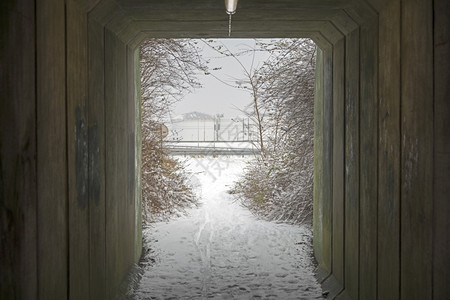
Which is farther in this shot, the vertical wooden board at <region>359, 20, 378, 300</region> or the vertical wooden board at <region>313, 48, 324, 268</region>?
the vertical wooden board at <region>313, 48, 324, 268</region>

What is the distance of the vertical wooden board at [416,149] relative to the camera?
294 cm

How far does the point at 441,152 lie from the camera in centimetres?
274

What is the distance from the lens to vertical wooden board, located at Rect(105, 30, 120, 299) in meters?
5.21

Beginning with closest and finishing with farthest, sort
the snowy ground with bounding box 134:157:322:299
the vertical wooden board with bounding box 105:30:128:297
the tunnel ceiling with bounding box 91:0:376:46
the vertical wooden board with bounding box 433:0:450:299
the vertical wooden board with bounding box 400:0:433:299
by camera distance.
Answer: the vertical wooden board with bounding box 433:0:450:299
the vertical wooden board with bounding box 400:0:433:299
the tunnel ceiling with bounding box 91:0:376:46
the vertical wooden board with bounding box 105:30:128:297
the snowy ground with bounding box 134:157:322:299

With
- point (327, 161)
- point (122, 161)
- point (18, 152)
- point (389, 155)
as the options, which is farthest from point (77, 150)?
point (327, 161)

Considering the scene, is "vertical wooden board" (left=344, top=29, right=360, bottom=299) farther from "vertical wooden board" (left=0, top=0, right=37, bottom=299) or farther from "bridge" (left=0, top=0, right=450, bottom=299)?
"vertical wooden board" (left=0, top=0, right=37, bottom=299)

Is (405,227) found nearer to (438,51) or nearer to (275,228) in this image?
(438,51)

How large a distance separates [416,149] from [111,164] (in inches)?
141

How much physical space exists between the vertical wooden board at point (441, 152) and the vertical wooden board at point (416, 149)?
0.08m

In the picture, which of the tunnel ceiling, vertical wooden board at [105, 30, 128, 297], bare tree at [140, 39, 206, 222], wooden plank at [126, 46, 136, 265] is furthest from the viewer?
bare tree at [140, 39, 206, 222]

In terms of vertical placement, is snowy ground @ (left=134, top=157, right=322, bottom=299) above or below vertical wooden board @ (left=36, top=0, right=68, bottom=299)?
below

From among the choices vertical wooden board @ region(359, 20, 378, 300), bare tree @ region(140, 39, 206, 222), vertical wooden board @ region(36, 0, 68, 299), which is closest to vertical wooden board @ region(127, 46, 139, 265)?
vertical wooden board @ region(36, 0, 68, 299)

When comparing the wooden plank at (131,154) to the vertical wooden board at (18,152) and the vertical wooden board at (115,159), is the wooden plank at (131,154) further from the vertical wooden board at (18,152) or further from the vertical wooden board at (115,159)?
the vertical wooden board at (18,152)

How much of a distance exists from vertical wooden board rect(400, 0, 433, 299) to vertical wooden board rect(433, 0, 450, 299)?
8 centimetres
